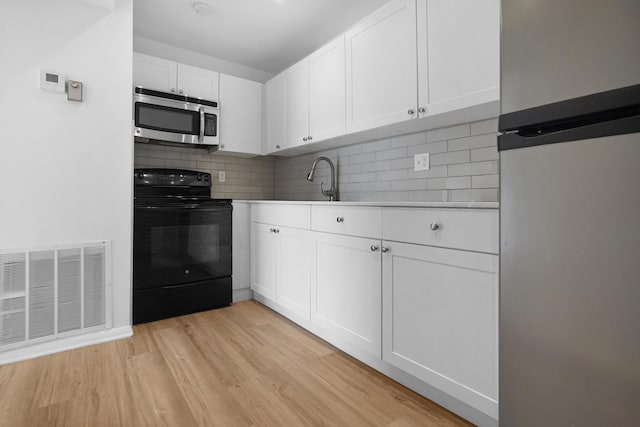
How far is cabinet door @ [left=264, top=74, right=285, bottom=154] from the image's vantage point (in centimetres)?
303

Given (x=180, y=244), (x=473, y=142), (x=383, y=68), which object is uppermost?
(x=383, y=68)

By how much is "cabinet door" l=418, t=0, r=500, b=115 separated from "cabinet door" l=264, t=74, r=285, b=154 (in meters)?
1.53

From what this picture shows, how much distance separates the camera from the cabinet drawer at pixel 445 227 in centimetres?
126

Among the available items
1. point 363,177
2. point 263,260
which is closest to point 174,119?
point 263,260

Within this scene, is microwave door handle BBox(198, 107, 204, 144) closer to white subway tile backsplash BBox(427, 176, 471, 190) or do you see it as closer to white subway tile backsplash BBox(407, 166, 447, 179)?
white subway tile backsplash BBox(407, 166, 447, 179)

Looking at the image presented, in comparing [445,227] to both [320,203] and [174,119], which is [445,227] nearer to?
[320,203]

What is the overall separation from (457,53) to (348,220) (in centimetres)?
104

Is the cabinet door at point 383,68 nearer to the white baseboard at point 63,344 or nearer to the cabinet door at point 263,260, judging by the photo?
the cabinet door at point 263,260

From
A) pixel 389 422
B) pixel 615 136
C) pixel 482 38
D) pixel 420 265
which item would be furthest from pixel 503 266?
pixel 482 38

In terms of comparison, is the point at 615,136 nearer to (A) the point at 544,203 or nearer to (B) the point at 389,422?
(A) the point at 544,203

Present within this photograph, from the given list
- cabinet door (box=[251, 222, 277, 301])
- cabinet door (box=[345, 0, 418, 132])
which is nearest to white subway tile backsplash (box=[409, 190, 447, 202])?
cabinet door (box=[345, 0, 418, 132])

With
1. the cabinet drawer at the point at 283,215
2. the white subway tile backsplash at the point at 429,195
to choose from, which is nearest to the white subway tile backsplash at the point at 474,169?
the white subway tile backsplash at the point at 429,195

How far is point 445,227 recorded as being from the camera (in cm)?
141

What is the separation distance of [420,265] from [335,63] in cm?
165
